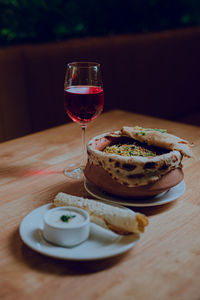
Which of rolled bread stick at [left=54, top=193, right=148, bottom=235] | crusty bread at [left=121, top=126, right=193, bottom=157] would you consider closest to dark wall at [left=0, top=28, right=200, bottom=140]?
crusty bread at [left=121, top=126, right=193, bottom=157]

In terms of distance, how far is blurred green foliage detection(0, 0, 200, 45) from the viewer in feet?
8.34

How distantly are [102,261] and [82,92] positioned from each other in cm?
54

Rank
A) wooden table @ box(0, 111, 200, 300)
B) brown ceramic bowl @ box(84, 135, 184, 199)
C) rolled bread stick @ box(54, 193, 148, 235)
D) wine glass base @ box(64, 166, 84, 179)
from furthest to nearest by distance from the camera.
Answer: wine glass base @ box(64, 166, 84, 179)
brown ceramic bowl @ box(84, 135, 184, 199)
rolled bread stick @ box(54, 193, 148, 235)
wooden table @ box(0, 111, 200, 300)

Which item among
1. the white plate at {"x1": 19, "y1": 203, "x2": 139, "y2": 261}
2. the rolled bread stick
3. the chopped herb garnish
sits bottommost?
the white plate at {"x1": 19, "y1": 203, "x2": 139, "y2": 261}

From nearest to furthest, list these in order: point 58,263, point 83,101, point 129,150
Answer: point 58,263, point 129,150, point 83,101

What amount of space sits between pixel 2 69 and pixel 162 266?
5.74 feet

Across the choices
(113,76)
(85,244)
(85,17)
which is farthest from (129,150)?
(85,17)

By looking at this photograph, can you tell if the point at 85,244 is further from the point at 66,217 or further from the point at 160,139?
the point at 160,139

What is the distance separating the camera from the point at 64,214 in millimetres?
739

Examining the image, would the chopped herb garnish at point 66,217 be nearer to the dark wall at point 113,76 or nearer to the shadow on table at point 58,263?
the shadow on table at point 58,263

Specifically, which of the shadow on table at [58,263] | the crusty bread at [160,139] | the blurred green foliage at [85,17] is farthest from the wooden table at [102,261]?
the blurred green foliage at [85,17]

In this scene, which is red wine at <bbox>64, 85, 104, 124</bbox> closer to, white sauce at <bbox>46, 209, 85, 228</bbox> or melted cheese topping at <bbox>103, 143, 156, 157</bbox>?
melted cheese topping at <bbox>103, 143, 156, 157</bbox>

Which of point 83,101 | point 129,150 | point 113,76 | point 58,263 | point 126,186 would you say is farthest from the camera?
point 113,76

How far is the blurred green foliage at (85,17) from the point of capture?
2.54 metres
